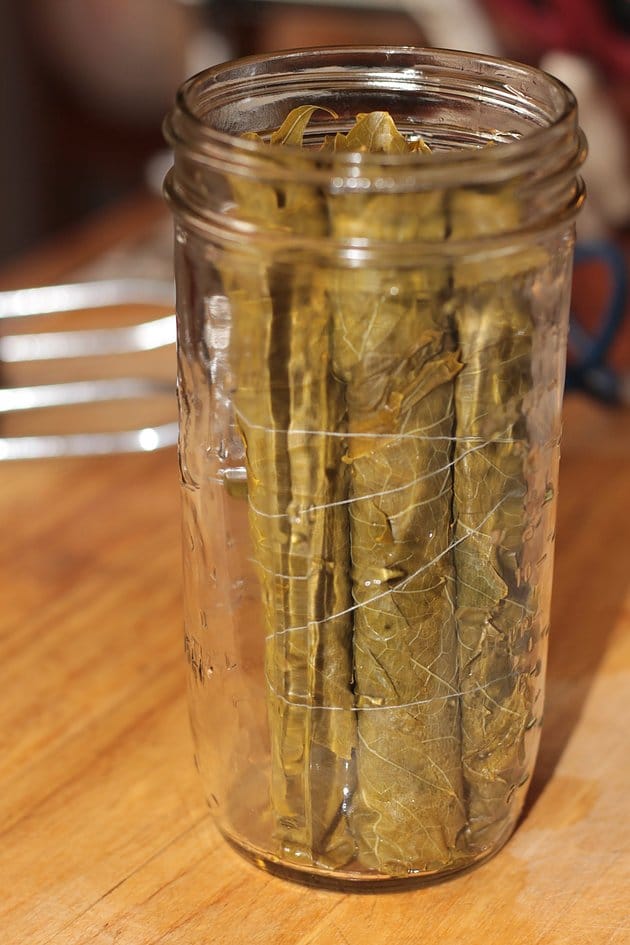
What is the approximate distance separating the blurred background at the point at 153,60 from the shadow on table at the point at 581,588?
287 mm

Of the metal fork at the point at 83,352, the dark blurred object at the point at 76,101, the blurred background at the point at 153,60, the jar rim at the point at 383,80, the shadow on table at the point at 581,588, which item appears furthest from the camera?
the dark blurred object at the point at 76,101

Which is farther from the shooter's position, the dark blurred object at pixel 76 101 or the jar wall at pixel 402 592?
the dark blurred object at pixel 76 101

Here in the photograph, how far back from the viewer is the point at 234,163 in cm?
35

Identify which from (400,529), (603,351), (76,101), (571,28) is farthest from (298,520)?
(76,101)

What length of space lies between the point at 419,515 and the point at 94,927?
182 millimetres

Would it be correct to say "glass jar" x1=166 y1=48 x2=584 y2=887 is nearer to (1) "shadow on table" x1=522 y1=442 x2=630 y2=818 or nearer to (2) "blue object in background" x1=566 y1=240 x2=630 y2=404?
(1) "shadow on table" x1=522 y1=442 x2=630 y2=818

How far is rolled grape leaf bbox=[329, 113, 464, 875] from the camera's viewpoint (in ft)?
1.16

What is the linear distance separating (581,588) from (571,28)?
40cm

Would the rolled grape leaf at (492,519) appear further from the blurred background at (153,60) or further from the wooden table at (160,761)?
the blurred background at (153,60)

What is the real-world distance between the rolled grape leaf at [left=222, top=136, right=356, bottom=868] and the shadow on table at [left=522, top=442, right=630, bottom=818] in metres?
0.11

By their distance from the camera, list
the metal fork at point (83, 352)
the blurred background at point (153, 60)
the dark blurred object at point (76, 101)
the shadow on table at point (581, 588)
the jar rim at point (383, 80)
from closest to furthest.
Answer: the jar rim at point (383, 80) → the shadow on table at point (581, 588) → the metal fork at point (83, 352) → the blurred background at point (153, 60) → the dark blurred object at point (76, 101)

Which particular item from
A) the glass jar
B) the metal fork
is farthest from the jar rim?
the metal fork

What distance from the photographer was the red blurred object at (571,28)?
816mm

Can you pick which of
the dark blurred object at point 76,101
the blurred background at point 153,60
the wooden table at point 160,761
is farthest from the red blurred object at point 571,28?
the dark blurred object at point 76,101
